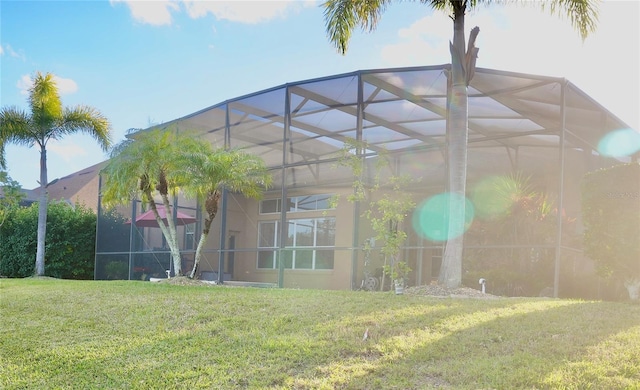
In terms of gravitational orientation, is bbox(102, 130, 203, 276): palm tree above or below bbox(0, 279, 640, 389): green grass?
above

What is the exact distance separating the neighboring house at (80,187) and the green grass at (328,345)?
90.4 ft

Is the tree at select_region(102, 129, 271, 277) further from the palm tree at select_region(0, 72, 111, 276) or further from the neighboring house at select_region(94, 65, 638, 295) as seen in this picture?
the palm tree at select_region(0, 72, 111, 276)

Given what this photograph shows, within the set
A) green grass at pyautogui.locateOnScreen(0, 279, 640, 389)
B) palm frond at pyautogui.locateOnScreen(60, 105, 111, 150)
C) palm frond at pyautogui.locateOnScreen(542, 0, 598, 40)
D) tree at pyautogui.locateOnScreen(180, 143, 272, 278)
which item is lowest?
green grass at pyautogui.locateOnScreen(0, 279, 640, 389)

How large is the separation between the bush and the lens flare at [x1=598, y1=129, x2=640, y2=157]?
17.8m

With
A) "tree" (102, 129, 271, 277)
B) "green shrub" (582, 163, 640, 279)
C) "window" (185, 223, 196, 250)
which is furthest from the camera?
"window" (185, 223, 196, 250)

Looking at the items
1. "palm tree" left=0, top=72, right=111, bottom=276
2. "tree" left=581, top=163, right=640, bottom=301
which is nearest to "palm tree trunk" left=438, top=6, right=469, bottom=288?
"tree" left=581, top=163, right=640, bottom=301

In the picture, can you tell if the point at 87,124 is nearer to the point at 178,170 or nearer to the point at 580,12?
the point at 178,170

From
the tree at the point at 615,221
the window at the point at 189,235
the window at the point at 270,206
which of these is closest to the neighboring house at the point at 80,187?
the window at the point at 189,235

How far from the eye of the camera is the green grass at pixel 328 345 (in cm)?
545

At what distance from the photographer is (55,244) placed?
21.4 meters

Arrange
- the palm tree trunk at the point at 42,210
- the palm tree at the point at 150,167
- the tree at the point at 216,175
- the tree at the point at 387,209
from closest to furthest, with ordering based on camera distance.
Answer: the tree at the point at 387,209 → the tree at the point at 216,175 → the palm tree at the point at 150,167 → the palm tree trunk at the point at 42,210

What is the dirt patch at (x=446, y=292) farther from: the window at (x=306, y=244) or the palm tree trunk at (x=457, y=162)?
the window at (x=306, y=244)

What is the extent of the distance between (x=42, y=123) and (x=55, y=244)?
4.85 metres

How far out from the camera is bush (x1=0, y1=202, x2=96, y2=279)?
21469 mm
